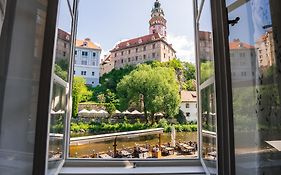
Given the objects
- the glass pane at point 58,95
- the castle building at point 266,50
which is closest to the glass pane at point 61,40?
the glass pane at point 58,95

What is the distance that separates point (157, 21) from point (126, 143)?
134 cm

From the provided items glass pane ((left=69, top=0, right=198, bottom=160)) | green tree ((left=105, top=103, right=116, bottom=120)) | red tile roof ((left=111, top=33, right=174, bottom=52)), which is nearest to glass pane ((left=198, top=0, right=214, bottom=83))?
glass pane ((left=69, top=0, right=198, bottom=160))

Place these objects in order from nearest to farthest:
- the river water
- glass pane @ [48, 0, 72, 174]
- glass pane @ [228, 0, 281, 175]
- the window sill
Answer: glass pane @ [228, 0, 281, 175], glass pane @ [48, 0, 72, 174], the window sill, the river water

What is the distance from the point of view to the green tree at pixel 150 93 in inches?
83.7

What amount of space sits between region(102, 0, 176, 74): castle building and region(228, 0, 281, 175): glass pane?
1.08 meters

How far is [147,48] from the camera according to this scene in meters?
2.20

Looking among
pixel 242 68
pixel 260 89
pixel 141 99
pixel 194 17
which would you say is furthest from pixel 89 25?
pixel 260 89

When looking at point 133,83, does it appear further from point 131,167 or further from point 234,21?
point 234,21

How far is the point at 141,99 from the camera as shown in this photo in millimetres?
2133

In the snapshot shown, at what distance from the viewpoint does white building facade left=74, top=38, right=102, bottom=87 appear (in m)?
2.16

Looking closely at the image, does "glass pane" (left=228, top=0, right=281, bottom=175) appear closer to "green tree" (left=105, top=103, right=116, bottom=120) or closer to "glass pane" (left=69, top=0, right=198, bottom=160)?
"glass pane" (left=69, top=0, right=198, bottom=160)

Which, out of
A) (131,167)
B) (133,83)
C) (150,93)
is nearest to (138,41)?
(133,83)

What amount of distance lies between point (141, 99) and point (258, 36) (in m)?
1.37

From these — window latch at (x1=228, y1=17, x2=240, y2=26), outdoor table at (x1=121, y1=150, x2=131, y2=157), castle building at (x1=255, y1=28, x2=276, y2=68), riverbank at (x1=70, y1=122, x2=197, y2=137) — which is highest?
window latch at (x1=228, y1=17, x2=240, y2=26)
